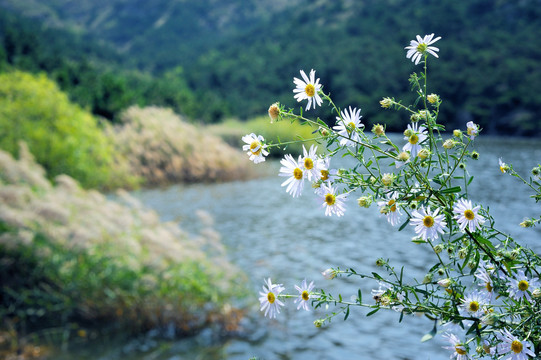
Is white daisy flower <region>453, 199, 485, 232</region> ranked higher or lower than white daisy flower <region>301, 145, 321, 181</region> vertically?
lower

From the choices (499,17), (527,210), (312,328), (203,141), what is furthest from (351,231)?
(499,17)

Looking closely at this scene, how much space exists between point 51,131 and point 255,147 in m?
8.62

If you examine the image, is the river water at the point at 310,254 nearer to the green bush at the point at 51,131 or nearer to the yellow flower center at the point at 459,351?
the yellow flower center at the point at 459,351

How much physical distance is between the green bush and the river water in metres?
1.12

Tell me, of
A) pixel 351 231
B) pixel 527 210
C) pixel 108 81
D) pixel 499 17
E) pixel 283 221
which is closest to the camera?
pixel 527 210

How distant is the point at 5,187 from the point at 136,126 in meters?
8.23

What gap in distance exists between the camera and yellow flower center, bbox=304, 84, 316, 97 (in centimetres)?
108

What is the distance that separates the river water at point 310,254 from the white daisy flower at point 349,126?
0.40m

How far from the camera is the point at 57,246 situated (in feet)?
12.8

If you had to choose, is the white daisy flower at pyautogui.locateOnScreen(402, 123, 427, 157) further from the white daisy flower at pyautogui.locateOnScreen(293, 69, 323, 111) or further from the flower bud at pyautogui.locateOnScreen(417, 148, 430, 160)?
the white daisy flower at pyautogui.locateOnScreen(293, 69, 323, 111)

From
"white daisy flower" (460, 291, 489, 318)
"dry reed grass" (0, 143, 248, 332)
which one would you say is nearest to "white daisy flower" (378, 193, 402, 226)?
"white daisy flower" (460, 291, 489, 318)

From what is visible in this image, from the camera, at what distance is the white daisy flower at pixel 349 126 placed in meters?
1.07

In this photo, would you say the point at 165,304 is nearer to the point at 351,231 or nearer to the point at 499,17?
the point at 351,231

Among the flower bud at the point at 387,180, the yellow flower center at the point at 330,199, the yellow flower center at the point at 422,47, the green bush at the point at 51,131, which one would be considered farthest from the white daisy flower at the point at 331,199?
the green bush at the point at 51,131
